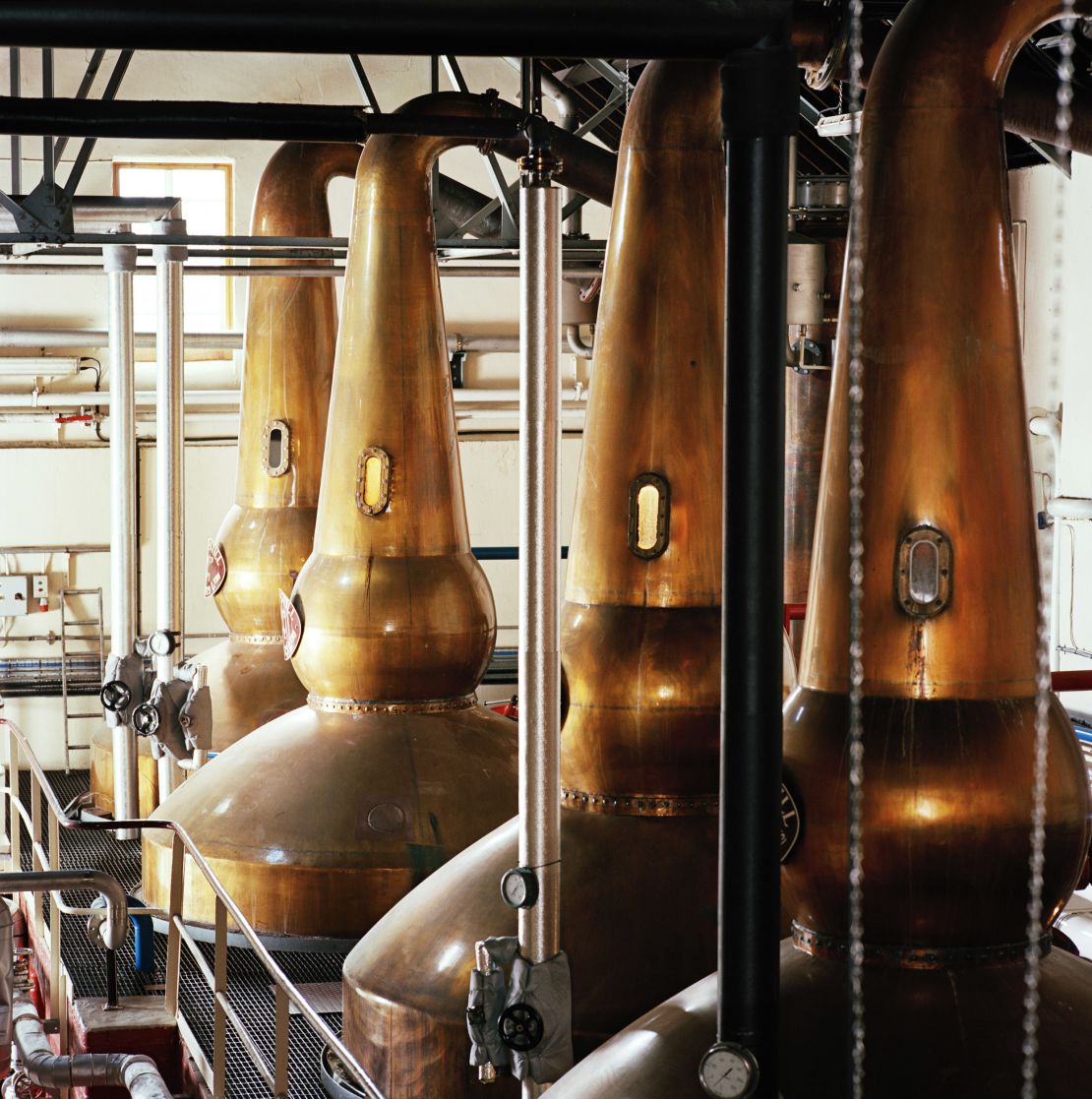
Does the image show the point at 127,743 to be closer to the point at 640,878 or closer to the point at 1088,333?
the point at 640,878

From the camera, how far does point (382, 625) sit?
6.50m

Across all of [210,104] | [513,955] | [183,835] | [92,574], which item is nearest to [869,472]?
[513,955]

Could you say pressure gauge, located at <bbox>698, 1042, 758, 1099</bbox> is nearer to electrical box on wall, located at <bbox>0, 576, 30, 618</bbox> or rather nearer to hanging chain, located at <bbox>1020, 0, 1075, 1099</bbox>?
hanging chain, located at <bbox>1020, 0, 1075, 1099</bbox>

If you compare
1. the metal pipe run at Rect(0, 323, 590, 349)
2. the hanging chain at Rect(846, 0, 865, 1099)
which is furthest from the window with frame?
the hanging chain at Rect(846, 0, 865, 1099)

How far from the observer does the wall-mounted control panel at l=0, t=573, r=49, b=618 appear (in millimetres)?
12742

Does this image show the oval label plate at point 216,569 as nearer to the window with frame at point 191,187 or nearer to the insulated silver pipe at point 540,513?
the insulated silver pipe at point 540,513

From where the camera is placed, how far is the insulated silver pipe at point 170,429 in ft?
25.1

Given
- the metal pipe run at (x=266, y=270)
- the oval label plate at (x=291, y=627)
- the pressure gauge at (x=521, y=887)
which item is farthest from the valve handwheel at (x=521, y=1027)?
the metal pipe run at (x=266, y=270)

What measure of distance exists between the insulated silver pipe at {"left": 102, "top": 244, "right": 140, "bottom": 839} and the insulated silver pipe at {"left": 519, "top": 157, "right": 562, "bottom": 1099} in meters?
4.56

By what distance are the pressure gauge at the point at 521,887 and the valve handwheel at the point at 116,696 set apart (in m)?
4.56

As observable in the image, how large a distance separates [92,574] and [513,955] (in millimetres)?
10321

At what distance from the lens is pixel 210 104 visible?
308 cm

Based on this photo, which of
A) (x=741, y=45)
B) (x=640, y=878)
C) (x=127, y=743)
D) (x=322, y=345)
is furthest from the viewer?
(x=322, y=345)

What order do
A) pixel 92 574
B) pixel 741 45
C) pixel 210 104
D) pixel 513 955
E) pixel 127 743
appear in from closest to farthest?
pixel 741 45
pixel 210 104
pixel 513 955
pixel 127 743
pixel 92 574
